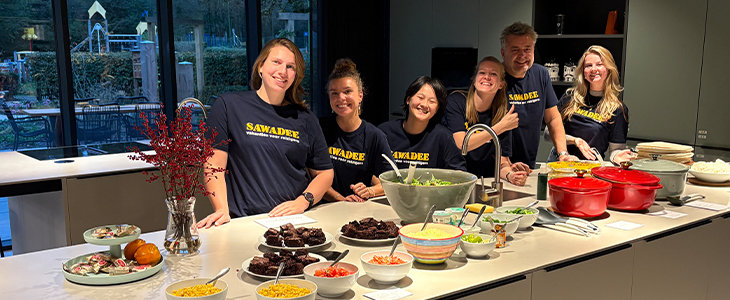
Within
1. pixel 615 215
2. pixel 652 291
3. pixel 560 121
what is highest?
pixel 560 121

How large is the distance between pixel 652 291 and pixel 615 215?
1.09 ft

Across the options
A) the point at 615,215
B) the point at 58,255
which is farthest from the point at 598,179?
the point at 58,255

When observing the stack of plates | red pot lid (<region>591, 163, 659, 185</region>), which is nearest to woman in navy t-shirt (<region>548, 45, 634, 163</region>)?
the stack of plates

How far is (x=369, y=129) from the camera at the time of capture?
304 cm

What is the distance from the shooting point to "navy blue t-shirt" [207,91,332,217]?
2.68m

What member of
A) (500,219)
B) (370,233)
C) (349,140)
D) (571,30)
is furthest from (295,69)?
(571,30)

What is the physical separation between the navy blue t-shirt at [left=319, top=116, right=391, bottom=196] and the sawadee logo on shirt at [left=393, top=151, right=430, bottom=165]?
0.40 ft

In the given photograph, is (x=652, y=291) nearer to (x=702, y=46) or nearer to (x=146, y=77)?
(x=702, y=46)

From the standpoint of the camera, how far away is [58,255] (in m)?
1.98

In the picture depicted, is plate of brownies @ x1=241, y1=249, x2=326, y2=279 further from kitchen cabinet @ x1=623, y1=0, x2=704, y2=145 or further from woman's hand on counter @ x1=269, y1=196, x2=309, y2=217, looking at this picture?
kitchen cabinet @ x1=623, y1=0, x2=704, y2=145

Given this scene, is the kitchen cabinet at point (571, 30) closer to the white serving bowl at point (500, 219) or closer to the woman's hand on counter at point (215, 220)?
the white serving bowl at point (500, 219)

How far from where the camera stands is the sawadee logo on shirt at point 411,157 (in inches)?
121

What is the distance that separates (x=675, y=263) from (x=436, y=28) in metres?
4.40

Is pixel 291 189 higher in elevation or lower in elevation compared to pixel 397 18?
lower
